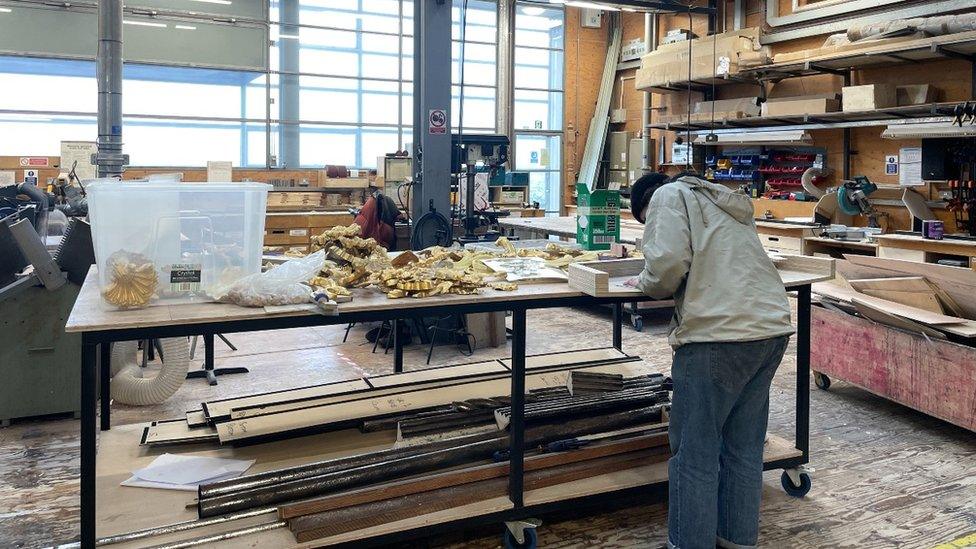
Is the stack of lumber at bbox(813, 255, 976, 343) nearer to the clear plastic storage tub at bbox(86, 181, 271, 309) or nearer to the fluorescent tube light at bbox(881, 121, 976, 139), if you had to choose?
the fluorescent tube light at bbox(881, 121, 976, 139)

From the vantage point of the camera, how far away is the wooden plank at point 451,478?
2.29 metres

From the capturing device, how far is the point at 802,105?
750 centimetres

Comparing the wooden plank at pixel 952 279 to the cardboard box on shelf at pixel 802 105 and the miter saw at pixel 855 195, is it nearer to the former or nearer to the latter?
the miter saw at pixel 855 195

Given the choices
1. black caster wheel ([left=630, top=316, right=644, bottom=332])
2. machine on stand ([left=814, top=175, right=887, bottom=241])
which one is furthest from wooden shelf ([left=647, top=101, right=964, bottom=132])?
black caster wheel ([left=630, top=316, right=644, bottom=332])

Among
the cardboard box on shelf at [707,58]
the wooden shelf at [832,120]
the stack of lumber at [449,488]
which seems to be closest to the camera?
the stack of lumber at [449,488]

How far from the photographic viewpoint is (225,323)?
78.6 inches

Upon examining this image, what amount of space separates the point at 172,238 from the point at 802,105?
685 centimetres

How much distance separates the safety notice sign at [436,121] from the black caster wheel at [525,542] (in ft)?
11.0

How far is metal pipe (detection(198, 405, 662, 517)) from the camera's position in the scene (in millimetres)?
2316

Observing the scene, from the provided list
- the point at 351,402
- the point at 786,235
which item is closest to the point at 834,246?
the point at 786,235

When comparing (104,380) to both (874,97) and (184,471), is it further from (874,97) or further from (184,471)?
(874,97)

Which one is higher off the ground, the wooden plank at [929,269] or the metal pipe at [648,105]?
the metal pipe at [648,105]

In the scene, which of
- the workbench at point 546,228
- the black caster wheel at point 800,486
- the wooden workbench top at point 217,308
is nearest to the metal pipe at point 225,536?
the wooden workbench top at point 217,308

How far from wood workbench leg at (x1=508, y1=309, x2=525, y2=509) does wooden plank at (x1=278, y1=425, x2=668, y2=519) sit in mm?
141
